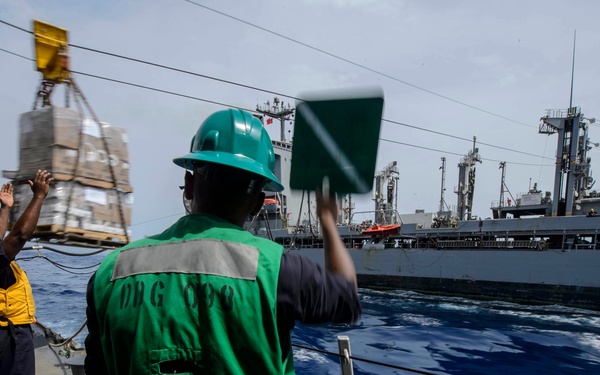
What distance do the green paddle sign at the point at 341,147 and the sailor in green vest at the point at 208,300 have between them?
1.06ft

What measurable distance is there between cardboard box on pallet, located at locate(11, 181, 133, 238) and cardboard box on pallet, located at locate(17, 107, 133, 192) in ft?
0.21

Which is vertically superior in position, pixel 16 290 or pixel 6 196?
pixel 6 196

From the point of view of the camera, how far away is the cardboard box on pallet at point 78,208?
272cm

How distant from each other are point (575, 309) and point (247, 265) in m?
21.0

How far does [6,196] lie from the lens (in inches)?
110

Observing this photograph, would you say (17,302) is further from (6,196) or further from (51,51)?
(51,51)

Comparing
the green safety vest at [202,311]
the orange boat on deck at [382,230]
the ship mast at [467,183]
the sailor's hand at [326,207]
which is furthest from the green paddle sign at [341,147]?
the ship mast at [467,183]

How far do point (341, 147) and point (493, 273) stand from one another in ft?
71.4

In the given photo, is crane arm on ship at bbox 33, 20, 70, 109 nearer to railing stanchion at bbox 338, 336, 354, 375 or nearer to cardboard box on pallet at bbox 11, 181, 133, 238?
cardboard box on pallet at bbox 11, 181, 133, 238

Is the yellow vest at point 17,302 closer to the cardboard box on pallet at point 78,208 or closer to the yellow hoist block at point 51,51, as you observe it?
the cardboard box on pallet at point 78,208

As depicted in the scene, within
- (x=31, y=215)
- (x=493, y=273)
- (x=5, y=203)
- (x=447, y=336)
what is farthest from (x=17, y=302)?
(x=493, y=273)

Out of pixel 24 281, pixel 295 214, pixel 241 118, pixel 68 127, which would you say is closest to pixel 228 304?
pixel 241 118

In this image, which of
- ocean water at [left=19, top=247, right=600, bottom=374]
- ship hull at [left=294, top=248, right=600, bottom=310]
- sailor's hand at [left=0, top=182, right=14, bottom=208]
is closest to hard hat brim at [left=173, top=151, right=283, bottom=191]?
sailor's hand at [left=0, top=182, right=14, bottom=208]

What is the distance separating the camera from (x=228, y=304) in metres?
0.98
